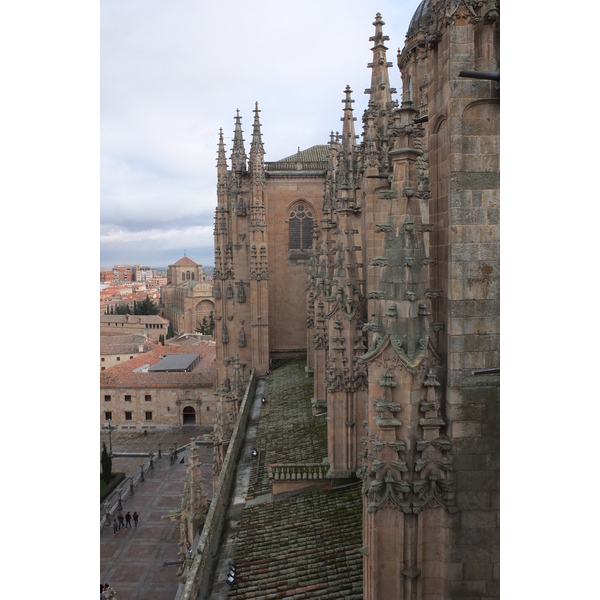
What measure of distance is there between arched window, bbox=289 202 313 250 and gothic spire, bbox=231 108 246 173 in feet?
14.8

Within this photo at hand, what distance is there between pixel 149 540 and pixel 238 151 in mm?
23996

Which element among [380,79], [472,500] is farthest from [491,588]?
[380,79]

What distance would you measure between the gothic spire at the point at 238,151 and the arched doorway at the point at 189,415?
24.5 metres

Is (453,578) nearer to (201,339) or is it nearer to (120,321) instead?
(201,339)

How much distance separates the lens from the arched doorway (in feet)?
158

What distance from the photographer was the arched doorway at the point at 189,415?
48188 mm

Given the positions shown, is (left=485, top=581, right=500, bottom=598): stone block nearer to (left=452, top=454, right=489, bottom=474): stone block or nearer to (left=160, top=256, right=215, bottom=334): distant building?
(left=452, top=454, right=489, bottom=474): stone block

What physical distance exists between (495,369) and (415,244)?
1.76m

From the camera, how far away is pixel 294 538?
11609mm

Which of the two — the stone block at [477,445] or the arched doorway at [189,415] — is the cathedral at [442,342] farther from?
the arched doorway at [189,415]

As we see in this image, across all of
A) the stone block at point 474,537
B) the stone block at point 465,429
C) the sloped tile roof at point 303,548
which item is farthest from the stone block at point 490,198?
the sloped tile roof at point 303,548

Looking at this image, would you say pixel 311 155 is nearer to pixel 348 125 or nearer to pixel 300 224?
pixel 300 224

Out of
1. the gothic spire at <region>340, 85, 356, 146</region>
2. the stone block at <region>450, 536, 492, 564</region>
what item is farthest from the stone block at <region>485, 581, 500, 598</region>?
the gothic spire at <region>340, 85, 356, 146</region>

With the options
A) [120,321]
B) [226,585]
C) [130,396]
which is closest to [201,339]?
[120,321]
